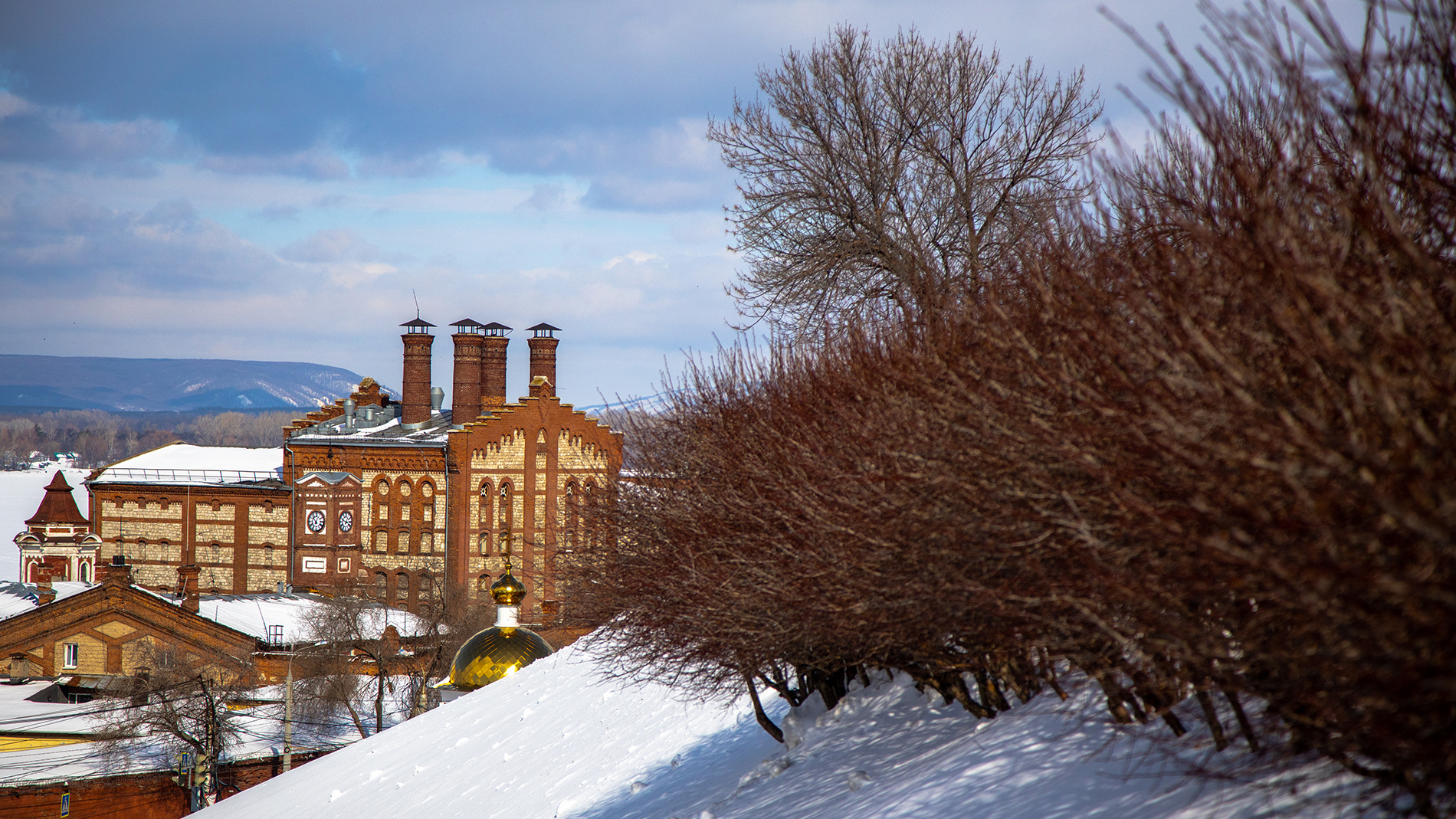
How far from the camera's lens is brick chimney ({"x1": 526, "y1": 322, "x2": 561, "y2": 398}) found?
43.3 meters

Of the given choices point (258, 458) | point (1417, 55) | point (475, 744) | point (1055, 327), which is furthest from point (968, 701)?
point (258, 458)

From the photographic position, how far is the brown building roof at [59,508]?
43.0m

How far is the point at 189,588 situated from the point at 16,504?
3669 cm

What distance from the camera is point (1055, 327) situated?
5176 mm

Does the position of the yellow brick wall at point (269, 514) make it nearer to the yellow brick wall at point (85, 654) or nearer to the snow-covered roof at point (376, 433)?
the snow-covered roof at point (376, 433)

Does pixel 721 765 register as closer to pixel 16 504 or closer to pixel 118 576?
pixel 118 576

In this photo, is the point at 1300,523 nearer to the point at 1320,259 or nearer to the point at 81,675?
the point at 1320,259

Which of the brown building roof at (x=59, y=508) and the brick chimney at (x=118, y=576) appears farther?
the brown building roof at (x=59, y=508)

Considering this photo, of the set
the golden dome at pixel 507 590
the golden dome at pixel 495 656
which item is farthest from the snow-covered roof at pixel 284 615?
the golden dome at pixel 507 590

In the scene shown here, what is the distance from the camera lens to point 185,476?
1855 inches

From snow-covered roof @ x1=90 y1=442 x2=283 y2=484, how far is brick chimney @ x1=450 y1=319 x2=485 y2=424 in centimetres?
888

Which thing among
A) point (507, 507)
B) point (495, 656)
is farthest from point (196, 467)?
point (495, 656)

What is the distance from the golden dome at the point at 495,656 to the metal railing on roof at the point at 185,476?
102ft

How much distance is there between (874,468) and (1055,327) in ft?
4.04
